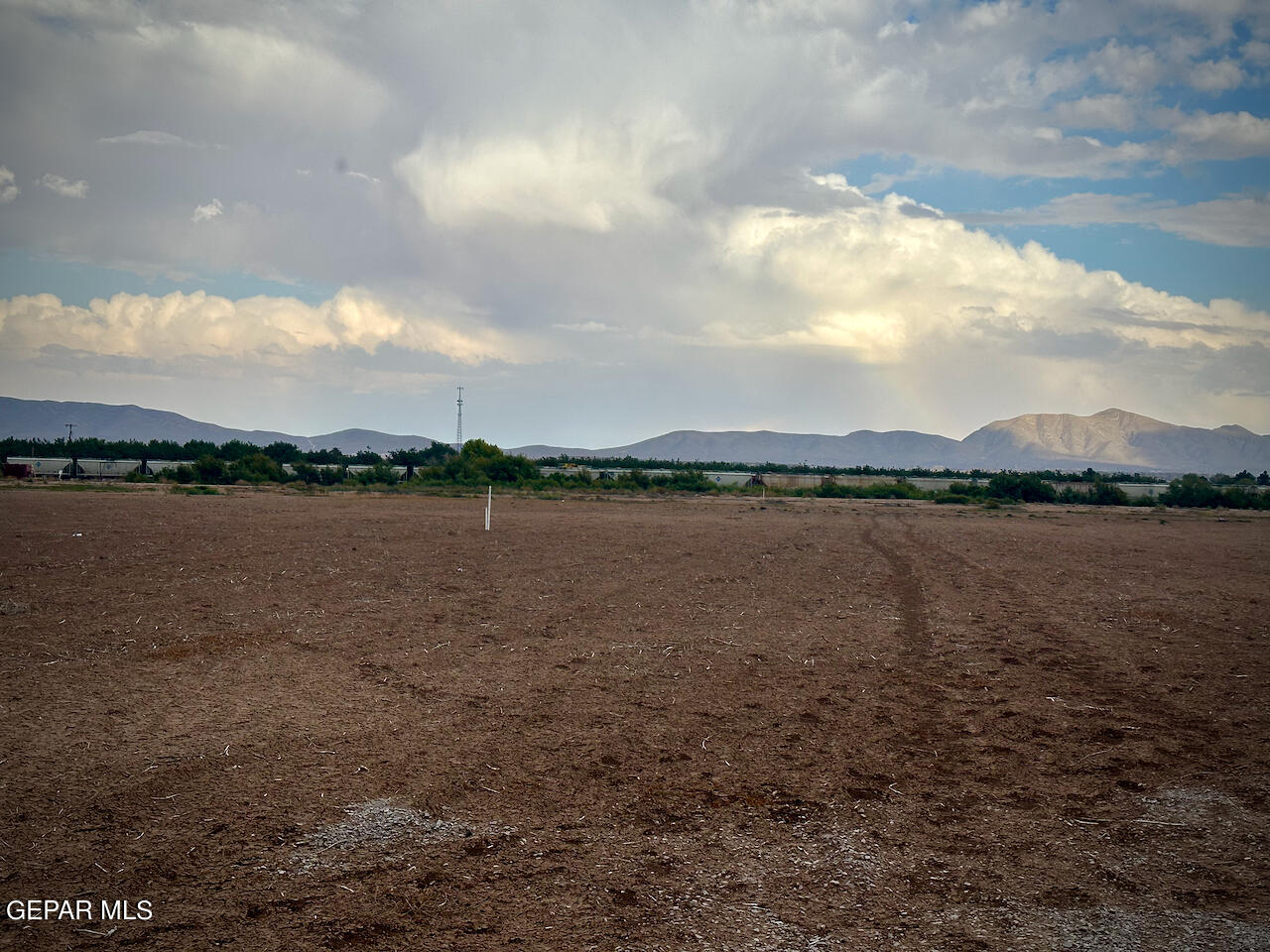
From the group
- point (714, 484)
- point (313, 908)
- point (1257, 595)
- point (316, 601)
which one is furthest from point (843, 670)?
point (714, 484)

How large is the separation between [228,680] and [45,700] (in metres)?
1.48

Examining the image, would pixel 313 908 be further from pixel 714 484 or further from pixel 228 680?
pixel 714 484

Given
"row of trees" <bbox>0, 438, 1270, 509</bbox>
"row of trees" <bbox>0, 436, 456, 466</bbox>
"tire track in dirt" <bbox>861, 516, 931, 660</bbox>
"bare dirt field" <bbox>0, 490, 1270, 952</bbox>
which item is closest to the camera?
"bare dirt field" <bbox>0, 490, 1270, 952</bbox>

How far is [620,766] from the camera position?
6.57 m

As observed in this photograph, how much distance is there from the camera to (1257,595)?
53.2 ft

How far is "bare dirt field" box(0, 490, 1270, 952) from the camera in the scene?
4473 millimetres

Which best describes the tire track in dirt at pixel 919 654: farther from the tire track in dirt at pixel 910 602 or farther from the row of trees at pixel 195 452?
the row of trees at pixel 195 452

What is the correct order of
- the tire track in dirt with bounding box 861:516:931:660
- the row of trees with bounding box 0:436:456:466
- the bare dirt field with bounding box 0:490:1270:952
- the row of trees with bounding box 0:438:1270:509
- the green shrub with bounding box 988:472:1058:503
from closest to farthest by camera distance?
the bare dirt field with bounding box 0:490:1270:952
the tire track in dirt with bounding box 861:516:931:660
the row of trees with bounding box 0:438:1270:509
the green shrub with bounding box 988:472:1058:503
the row of trees with bounding box 0:436:456:466

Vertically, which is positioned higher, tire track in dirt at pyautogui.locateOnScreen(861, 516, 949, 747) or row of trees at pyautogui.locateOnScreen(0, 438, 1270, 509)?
row of trees at pyautogui.locateOnScreen(0, 438, 1270, 509)

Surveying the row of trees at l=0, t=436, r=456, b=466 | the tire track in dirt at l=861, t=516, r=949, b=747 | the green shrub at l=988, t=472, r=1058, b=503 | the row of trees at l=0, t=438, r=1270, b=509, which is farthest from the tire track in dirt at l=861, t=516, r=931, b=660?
the row of trees at l=0, t=436, r=456, b=466

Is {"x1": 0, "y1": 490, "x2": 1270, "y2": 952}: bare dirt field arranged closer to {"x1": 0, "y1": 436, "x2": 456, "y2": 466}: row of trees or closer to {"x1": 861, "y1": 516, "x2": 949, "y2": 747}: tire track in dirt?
{"x1": 861, "y1": 516, "x2": 949, "y2": 747}: tire track in dirt

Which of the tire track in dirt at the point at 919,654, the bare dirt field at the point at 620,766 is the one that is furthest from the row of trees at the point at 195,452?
the bare dirt field at the point at 620,766

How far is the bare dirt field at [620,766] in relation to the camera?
4473 mm

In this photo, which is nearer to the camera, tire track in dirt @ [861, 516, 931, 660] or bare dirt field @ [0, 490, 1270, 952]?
bare dirt field @ [0, 490, 1270, 952]
